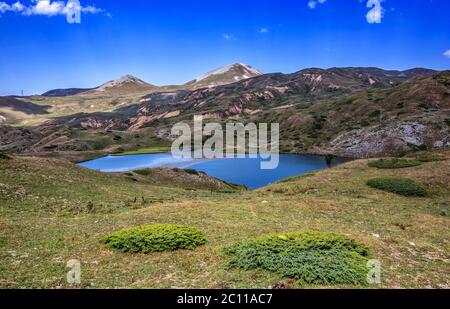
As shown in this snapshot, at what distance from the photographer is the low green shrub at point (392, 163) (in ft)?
170

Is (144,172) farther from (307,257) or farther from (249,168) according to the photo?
(307,257)

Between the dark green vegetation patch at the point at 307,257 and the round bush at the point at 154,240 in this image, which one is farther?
the round bush at the point at 154,240

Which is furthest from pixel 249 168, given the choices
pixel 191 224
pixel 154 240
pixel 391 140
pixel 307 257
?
pixel 307 257

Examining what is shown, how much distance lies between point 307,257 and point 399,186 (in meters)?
29.1

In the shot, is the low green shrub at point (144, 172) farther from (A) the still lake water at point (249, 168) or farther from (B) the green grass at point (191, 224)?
(A) the still lake water at point (249, 168)

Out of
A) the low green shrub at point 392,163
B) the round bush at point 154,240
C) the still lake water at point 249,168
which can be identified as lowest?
the still lake water at point 249,168

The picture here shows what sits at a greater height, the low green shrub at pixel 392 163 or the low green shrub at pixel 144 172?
the low green shrub at pixel 392 163

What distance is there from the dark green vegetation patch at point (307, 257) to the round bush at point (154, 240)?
7.85ft

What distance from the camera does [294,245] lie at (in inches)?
664

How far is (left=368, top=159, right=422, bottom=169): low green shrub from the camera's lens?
51728 millimetres

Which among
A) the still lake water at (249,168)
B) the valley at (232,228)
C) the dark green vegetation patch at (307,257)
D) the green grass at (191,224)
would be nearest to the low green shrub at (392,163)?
the valley at (232,228)

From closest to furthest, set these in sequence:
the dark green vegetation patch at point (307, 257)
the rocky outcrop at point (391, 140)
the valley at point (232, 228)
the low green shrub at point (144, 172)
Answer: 1. the dark green vegetation patch at point (307, 257)
2. the valley at point (232, 228)
3. the low green shrub at point (144, 172)
4. the rocky outcrop at point (391, 140)
